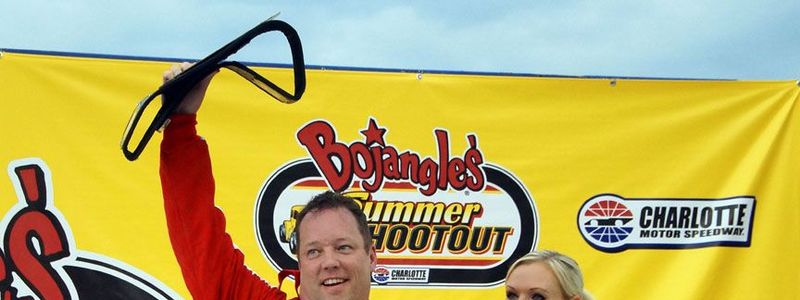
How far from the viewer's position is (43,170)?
10.3ft

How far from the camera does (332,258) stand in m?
1.84

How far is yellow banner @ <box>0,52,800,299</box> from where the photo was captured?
3143 mm

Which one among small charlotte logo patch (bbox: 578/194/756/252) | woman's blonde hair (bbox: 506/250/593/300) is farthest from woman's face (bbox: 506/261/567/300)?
small charlotte logo patch (bbox: 578/194/756/252)

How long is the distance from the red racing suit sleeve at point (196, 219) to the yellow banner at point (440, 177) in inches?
53.1

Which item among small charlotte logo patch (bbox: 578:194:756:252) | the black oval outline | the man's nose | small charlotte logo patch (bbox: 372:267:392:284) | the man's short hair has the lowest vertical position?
the man's nose

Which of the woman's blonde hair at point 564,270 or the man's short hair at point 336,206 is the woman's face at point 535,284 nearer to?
the woman's blonde hair at point 564,270

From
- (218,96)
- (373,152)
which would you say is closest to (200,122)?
(218,96)

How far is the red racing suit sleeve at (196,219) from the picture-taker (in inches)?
70.4

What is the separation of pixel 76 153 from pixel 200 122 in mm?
472

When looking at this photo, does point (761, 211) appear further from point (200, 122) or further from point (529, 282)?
point (200, 122)

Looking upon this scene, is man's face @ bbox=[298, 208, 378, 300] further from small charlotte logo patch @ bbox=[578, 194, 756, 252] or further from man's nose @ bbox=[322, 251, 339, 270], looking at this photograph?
small charlotte logo patch @ bbox=[578, 194, 756, 252]

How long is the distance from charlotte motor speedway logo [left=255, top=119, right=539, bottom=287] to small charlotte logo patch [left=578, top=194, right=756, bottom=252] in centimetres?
28

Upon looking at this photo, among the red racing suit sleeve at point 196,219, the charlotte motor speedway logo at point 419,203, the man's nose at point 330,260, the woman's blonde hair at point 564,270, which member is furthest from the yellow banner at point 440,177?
the man's nose at point 330,260

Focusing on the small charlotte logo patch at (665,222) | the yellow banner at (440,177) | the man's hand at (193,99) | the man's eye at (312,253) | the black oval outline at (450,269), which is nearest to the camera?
the man's hand at (193,99)
